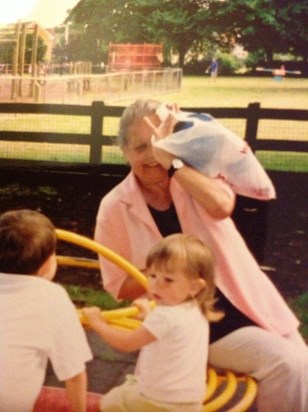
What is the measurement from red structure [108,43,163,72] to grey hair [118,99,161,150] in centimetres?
24

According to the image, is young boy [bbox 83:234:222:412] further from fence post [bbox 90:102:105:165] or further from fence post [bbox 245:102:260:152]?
fence post [bbox 90:102:105:165]

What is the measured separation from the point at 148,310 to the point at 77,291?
0.45m

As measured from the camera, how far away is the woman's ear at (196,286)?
1.60m

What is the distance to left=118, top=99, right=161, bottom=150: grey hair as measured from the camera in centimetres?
171

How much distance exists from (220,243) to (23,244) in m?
0.44

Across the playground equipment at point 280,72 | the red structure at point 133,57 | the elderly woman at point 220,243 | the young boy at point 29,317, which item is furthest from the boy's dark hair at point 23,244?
the playground equipment at point 280,72

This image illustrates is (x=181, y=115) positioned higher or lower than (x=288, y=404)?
higher

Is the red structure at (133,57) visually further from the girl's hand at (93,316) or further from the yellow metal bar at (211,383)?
the yellow metal bar at (211,383)

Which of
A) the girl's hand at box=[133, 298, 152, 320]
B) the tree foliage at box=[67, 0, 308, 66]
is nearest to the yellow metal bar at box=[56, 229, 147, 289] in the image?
the girl's hand at box=[133, 298, 152, 320]

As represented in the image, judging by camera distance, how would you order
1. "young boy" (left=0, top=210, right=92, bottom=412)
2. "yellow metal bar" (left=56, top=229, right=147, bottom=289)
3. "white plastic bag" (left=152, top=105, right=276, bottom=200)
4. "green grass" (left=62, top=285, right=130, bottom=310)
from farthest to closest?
"green grass" (left=62, top=285, right=130, bottom=310) < "yellow metal bar" (left=56, top=229, right=147, bottom=289) < "white plastic bag" (left=152, top=105, right=276, bottom=200) < "young boy" (left=0, top=210, right=92, bottom=412)

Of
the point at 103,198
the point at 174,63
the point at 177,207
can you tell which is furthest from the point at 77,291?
the point at 174,63

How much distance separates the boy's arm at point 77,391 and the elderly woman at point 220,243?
0.31 meters

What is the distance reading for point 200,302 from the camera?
1618 millimetres

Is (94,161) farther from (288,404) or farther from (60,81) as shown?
(288,404)
